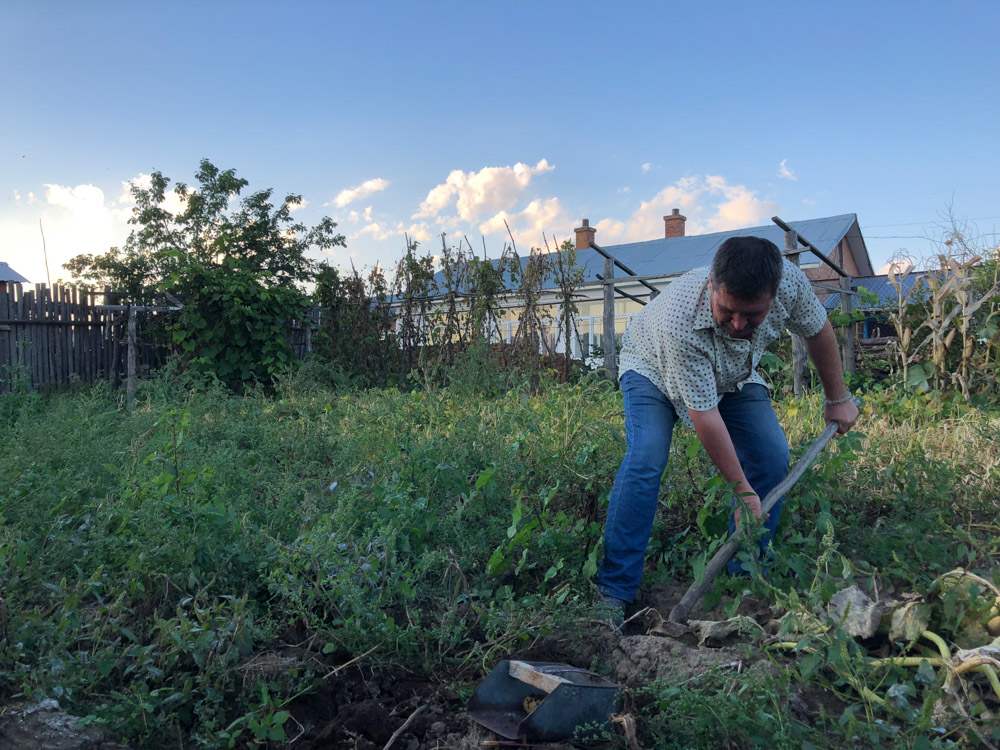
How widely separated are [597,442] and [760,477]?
0.83m

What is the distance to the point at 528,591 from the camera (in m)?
2.75

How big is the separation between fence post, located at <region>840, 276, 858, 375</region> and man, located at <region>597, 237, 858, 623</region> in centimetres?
491

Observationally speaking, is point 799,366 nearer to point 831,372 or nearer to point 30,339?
point 831,372

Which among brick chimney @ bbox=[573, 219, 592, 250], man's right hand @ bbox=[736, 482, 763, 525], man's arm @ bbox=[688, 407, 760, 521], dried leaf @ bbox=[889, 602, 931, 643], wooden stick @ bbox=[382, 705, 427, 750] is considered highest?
brick chimney @ bbox=[573, 219, 592, 250]

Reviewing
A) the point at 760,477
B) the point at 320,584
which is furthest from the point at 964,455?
the point at 320,584

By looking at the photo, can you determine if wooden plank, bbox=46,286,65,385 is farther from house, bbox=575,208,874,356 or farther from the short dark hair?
house, bbox=575,208,874,356

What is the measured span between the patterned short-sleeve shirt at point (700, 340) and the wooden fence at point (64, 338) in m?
7.60

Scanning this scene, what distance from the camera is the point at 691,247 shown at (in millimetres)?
20203

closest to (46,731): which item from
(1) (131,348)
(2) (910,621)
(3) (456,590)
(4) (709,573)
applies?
(3) (456,590)

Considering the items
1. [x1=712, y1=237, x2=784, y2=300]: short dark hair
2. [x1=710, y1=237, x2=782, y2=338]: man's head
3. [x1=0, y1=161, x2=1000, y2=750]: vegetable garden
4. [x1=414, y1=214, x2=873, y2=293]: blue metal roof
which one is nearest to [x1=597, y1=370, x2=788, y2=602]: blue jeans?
[x1=0, y1=161, x2=1000, y2=750]: vegetable garden

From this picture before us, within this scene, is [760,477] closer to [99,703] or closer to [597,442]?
[597,442]

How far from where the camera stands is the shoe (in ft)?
8.05

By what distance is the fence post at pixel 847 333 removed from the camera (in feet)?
24.3

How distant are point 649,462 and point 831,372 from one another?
861 mm
